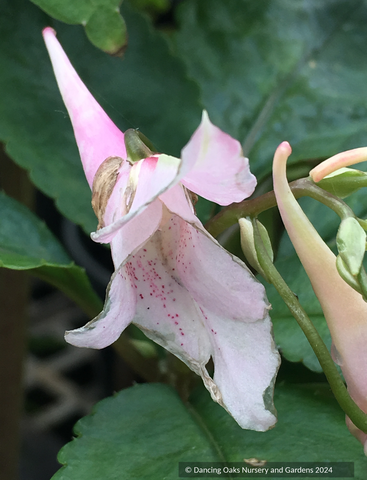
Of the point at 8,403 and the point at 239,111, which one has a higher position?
the point at 239,111

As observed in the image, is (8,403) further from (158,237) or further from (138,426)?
(158,237)

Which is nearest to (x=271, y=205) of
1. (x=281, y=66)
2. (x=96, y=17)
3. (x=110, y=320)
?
(x=110, y=320)

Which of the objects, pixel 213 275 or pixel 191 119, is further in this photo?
pixel 191 119

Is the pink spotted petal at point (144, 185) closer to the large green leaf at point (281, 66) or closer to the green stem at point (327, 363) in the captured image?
the green stem at point (327, 363)

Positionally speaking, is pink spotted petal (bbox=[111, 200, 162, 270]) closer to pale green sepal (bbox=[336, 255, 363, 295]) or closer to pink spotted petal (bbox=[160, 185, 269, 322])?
pink spotted petal (bbox=[160, 185, 269, 322])

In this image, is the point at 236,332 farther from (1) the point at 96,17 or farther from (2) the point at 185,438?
(1) the point at 96,17

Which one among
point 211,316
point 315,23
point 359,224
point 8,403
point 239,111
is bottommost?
point 8,403

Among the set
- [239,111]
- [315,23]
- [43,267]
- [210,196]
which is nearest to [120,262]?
[210,196]
